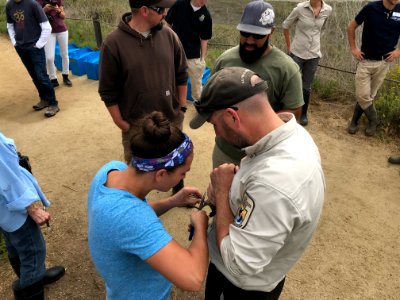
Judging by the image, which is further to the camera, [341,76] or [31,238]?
[341,76]

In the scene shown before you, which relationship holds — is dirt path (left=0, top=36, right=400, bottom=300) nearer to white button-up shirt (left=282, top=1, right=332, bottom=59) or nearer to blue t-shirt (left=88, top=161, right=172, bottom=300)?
white button-up shirt (left=282, top=1, right=332, bottom=59)

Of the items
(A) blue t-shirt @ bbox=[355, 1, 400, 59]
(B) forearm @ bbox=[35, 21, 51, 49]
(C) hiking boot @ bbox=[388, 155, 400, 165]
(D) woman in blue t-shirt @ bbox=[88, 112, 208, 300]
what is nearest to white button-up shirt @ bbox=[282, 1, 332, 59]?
(A) blue t-shirt @ bbox=[355, 1, 400, 59]

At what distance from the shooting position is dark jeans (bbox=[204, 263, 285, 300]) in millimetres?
1855

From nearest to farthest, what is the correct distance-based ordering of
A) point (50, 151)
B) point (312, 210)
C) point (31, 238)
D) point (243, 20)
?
point (312, 210) → point (31, 238) → point (243, 20) → point (50, 151)

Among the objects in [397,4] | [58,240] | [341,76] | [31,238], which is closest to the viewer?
[31,238]

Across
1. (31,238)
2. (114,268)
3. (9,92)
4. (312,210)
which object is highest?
(312,210)

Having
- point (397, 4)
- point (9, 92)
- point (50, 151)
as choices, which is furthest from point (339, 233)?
point (9, 92)

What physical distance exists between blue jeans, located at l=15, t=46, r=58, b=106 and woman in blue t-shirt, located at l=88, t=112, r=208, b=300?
14.6 ft

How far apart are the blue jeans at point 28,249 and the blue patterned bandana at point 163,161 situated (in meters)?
1.22

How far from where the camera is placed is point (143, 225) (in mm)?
1420

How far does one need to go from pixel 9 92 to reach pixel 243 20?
18.5 feet

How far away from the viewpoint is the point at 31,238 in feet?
7.74

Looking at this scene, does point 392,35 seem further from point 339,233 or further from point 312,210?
point 312,210

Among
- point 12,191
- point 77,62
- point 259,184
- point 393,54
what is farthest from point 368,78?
point 77,62
